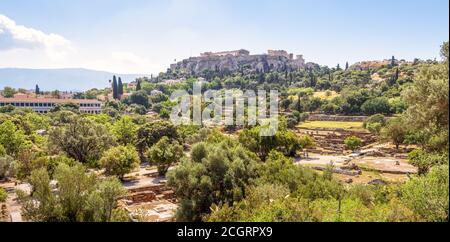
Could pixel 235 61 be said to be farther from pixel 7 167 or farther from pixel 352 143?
pixel 7 167

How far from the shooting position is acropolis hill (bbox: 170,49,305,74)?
153250 mm

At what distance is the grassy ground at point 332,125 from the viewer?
198 ft

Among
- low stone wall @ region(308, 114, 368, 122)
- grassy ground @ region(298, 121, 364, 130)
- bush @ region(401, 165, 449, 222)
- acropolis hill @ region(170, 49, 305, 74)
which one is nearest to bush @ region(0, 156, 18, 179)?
bush @ region(401, 165, 449, 222)

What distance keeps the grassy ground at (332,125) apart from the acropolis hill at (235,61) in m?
85.6

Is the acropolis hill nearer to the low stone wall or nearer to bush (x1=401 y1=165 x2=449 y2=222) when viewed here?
the low stone wall

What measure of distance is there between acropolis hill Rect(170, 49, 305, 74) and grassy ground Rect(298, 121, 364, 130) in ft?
281

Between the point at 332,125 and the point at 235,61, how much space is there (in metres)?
99.1

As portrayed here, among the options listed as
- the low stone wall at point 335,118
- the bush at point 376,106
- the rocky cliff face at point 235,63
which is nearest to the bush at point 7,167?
the low stone wall at point 335,118

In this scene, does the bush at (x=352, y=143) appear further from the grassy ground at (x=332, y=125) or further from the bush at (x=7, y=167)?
the bush at (x=7, y=167)

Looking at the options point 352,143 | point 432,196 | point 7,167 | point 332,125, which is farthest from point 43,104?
point 432,196

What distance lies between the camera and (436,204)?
9250 millimetres
